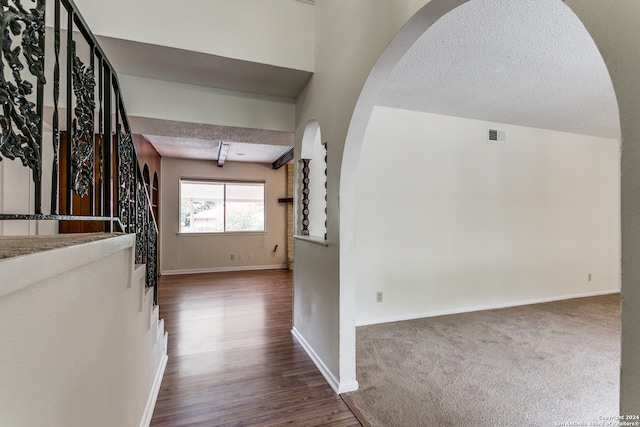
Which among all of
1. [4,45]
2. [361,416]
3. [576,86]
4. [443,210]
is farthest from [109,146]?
[576,86]

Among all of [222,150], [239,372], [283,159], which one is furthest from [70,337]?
[283,159]

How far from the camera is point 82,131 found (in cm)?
107

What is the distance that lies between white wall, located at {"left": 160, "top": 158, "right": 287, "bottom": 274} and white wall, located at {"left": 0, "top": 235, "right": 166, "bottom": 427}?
530 cm

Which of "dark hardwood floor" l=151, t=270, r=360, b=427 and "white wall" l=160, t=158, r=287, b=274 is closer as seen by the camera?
"dark hardwood floor" l=151, t=270, r=360, b=427

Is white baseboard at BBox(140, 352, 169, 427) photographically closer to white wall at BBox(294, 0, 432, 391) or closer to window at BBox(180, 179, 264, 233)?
white wall at BBox(294, 0, 432, 391)

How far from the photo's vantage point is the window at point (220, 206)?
6652mm

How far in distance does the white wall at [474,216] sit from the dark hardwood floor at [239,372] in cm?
118

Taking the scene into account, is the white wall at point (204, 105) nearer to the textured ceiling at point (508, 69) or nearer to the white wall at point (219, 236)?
the textured ceiling at point (508, 69)

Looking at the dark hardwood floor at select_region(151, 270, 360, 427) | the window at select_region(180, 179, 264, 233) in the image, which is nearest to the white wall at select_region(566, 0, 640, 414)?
the dark hardwood floor at select_region(151, 270, 360, 427)

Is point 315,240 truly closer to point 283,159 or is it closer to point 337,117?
point 337,117

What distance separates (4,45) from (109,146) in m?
0.80

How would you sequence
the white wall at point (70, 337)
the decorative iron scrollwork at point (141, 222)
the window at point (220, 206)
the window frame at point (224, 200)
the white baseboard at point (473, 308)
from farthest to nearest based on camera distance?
the window at point (220, 206), the window frame at point (224, 200), the white baseboard at point (473, 308), the decorative iron scrollwork at point (141, 222), the white wall at point (70, 337)

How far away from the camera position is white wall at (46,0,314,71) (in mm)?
2154

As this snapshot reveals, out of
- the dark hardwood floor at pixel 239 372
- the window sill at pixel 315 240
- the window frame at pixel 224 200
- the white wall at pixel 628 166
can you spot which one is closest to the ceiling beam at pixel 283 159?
the window frame at pixel 224 200
